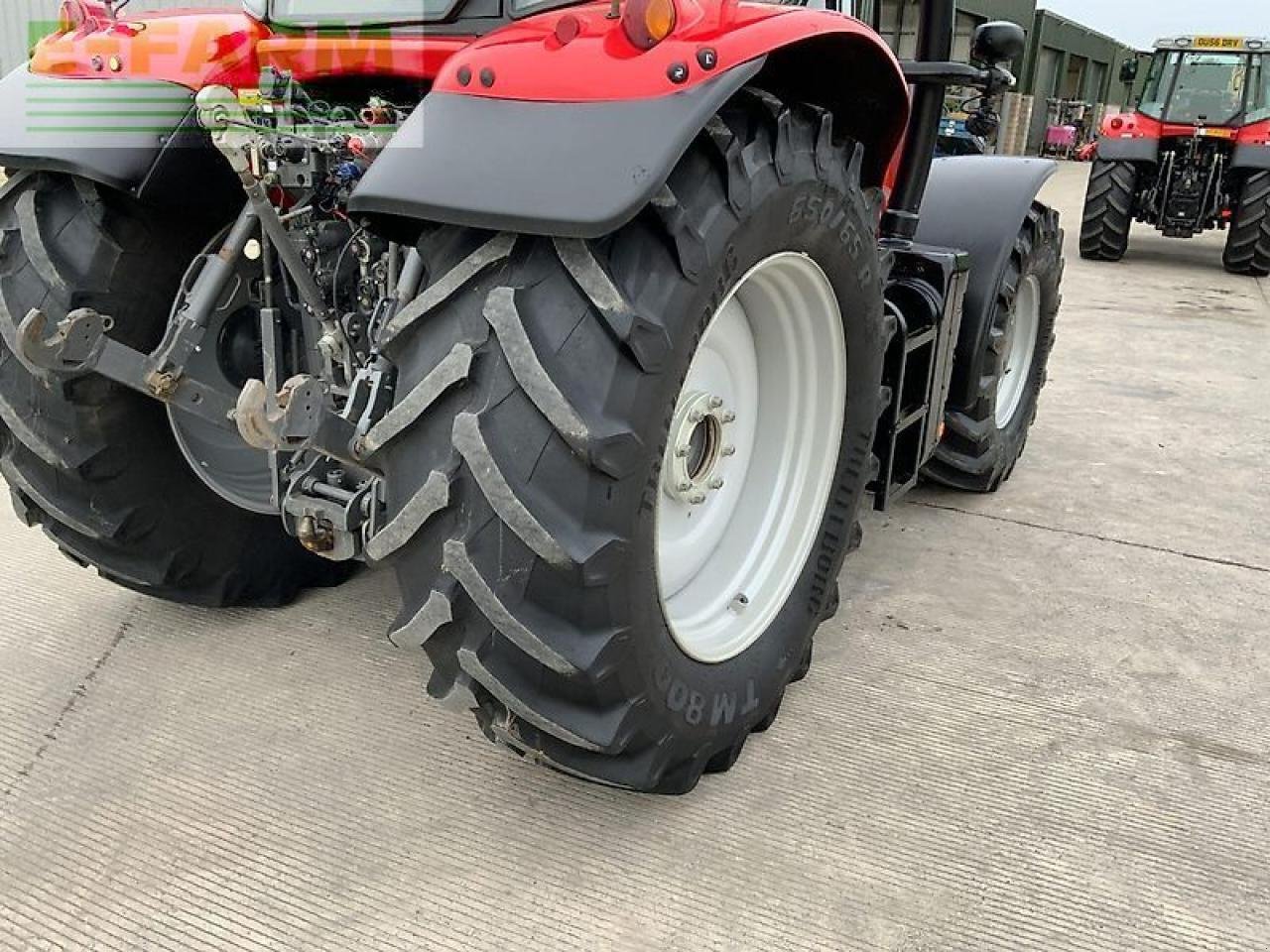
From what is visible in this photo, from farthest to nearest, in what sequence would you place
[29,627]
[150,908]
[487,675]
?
1. [29,627]
2. [150,908]
3. [487,675]

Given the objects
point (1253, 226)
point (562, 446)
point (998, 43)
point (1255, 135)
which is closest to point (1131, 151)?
point (1255, 135)

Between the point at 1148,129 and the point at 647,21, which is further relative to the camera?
the point at 1148,129

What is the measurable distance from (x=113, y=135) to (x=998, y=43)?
2.30 m

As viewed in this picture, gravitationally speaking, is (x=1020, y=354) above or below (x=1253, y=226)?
above

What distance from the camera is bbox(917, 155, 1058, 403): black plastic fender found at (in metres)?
3.56

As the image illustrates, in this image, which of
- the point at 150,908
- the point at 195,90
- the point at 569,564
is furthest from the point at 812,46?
the point at 150,908

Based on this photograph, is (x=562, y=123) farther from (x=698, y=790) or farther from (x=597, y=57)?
(x=698, y=790)

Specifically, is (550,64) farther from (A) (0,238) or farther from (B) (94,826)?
(B) (94,826)

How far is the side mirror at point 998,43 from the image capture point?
2.95 metres

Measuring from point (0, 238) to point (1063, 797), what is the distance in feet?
8.57

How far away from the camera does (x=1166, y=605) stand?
3.21 metres

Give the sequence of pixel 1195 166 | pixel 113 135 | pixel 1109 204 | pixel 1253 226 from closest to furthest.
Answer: pixel 113 135 → pixel 1253 226 → pixel 1195 166 → pixel 1109 204

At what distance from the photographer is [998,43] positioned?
2.96 meters

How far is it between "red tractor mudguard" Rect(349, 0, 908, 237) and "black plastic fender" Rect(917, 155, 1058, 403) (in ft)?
6.62
